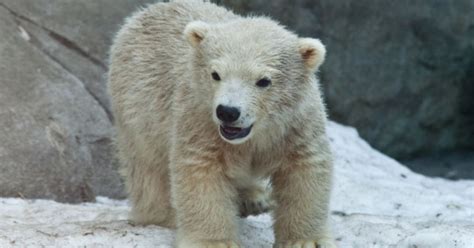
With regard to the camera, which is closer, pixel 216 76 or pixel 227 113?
pixel 227 113

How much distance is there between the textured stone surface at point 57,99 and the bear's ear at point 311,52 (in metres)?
3.23

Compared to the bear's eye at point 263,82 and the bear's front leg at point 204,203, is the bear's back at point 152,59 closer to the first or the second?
the bear's front leg at point 204,203

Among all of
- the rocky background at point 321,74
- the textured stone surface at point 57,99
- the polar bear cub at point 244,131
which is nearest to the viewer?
the polar bear cub at point 244,131

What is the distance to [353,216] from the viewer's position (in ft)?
22.7

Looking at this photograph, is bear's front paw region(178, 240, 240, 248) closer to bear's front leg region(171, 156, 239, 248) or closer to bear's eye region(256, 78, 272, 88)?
bear's front leg region(171, 156, 239, 248)

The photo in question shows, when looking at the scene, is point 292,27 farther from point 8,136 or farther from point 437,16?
point 8,136

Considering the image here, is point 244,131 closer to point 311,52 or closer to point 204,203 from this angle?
point 204,203

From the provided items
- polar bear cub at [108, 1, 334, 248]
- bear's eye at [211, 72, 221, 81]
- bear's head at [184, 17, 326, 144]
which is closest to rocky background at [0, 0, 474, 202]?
polar bear cub at [108, 1, 334, 248]

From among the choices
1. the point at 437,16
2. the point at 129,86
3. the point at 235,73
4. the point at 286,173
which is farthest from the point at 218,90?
the point at 437,16

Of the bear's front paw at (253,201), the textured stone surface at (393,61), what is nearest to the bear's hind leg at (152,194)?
the bear's front paw at (253,201)

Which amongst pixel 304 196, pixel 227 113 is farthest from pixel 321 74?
pixel 227 113

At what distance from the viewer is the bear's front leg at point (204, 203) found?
5.49m

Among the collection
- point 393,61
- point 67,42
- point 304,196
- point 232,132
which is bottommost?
point 304,196

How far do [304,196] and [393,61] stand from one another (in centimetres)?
494
